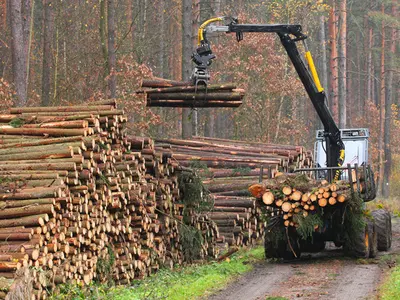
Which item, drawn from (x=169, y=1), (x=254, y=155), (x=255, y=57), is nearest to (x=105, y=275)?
(x=254, y=155)

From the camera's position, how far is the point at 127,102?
89.0 feet

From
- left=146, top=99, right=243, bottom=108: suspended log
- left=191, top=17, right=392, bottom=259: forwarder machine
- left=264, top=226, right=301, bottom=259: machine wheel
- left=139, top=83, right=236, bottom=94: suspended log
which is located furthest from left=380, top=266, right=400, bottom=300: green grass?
left=139, top=83, right=236, bottom=94: suspended log

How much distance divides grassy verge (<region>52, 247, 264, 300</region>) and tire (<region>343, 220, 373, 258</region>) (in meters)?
2.22

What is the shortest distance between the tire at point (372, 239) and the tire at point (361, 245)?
0.41 feet

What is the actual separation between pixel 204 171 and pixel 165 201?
5.12 m

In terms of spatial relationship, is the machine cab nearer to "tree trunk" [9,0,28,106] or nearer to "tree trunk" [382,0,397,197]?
"tree trunk" [9,0,28,106]

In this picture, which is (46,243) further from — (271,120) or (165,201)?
(271,120)

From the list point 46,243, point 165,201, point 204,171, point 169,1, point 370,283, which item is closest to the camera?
point 46,243

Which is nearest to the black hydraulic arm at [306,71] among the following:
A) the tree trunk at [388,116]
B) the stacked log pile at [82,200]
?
the stacked log pile at [82,200]

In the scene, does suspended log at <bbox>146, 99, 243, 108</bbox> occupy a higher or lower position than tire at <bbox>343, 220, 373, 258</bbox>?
higher

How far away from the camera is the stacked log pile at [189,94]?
1761 centimetres

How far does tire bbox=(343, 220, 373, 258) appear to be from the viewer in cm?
1645

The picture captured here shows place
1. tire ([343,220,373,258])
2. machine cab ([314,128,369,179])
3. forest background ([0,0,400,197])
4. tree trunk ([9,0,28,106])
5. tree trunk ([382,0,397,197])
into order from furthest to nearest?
tree trunk ([382,0,397,197]) → forest background ([0,0,400,197]) → machine cab ([314,128,369,179]) → tree trunk ([9,0,28,106]) → tire ([343,220,373,258])

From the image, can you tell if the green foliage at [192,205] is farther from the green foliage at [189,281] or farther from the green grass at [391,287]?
the green grass at [391,287]
